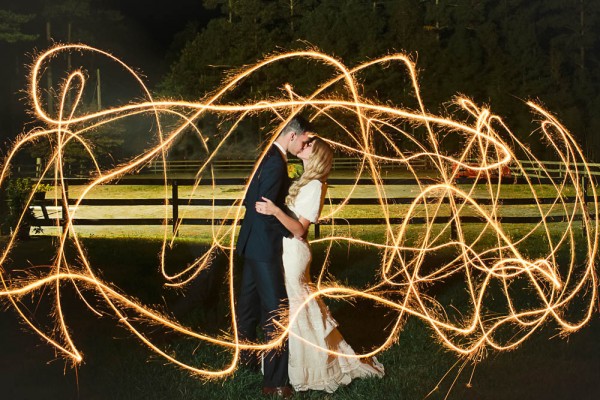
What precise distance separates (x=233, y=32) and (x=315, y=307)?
52.8 meters

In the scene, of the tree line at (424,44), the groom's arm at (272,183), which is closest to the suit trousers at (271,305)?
the groom's arm at (272,183)

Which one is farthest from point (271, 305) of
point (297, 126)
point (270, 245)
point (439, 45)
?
point (439, 45)

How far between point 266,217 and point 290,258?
0.37m

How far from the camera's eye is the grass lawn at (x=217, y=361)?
6.93m

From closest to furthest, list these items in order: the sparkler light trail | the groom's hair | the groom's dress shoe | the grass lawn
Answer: the groom's hair → the groom's dress shoe → the grass lawn → the sparkler light trail

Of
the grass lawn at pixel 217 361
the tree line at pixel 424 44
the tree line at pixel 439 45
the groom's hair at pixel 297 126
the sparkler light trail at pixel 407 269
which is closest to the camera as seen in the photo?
the groom's hair at pixel 297 126

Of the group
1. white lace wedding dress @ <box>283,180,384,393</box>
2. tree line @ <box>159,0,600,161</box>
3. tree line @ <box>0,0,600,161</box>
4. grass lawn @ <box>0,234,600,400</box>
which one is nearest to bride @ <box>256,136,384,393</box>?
white lace wedding dress @ <box>283,180,384,393</box>

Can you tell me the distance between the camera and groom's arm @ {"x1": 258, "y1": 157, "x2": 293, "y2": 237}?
6617 mm

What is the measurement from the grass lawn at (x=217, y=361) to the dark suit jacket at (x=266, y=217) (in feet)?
3.54

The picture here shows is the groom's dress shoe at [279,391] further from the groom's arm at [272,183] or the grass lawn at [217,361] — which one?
the groom's arm at [272,183]

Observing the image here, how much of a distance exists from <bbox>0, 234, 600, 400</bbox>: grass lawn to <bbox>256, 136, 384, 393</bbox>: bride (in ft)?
0.53

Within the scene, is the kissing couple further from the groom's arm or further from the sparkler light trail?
the sparkler light trail

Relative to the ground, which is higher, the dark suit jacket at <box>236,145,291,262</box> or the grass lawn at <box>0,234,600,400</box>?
the dark suit jacket at <box>236,145,291,262</box>

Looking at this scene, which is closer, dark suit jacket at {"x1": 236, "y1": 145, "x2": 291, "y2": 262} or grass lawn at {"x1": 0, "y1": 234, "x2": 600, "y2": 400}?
dark suit jacket at {"x1": 236, "y1": 145, "x2": 291, "y2": 262}
